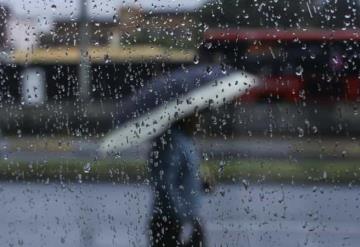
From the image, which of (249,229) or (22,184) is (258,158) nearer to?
(249,229)

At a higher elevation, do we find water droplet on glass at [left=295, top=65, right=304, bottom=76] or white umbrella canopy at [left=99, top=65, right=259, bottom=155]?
water droplet on glass at [left=295, top=65, right=304, bottom=76]

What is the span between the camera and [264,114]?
2158 millimetres

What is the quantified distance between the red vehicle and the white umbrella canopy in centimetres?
3

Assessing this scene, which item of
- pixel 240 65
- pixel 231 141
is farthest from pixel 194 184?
pixel 240 65

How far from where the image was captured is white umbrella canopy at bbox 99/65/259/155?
2.15m

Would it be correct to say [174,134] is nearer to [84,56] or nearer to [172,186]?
[172,186]

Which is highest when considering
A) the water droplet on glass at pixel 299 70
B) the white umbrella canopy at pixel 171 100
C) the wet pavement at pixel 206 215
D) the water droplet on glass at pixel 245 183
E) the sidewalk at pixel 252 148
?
the water droplet on glass at pixel 299 70

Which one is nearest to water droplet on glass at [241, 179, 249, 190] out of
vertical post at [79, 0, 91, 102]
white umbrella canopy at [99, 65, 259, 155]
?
white umbrella canopy at [99, 65, 259, 155]

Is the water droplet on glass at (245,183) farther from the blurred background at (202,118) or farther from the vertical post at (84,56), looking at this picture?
the vertical post at (84,56)

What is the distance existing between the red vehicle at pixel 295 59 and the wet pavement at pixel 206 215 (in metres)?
0.19

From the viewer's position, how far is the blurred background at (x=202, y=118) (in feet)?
7.01

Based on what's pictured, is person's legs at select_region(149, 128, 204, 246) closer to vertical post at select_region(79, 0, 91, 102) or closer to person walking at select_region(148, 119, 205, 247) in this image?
person walking at select_region(148, 119, 205, 247)

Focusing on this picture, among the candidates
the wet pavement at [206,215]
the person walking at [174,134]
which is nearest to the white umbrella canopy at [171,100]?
the person walking at [174,134]

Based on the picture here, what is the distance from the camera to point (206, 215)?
216 cm
